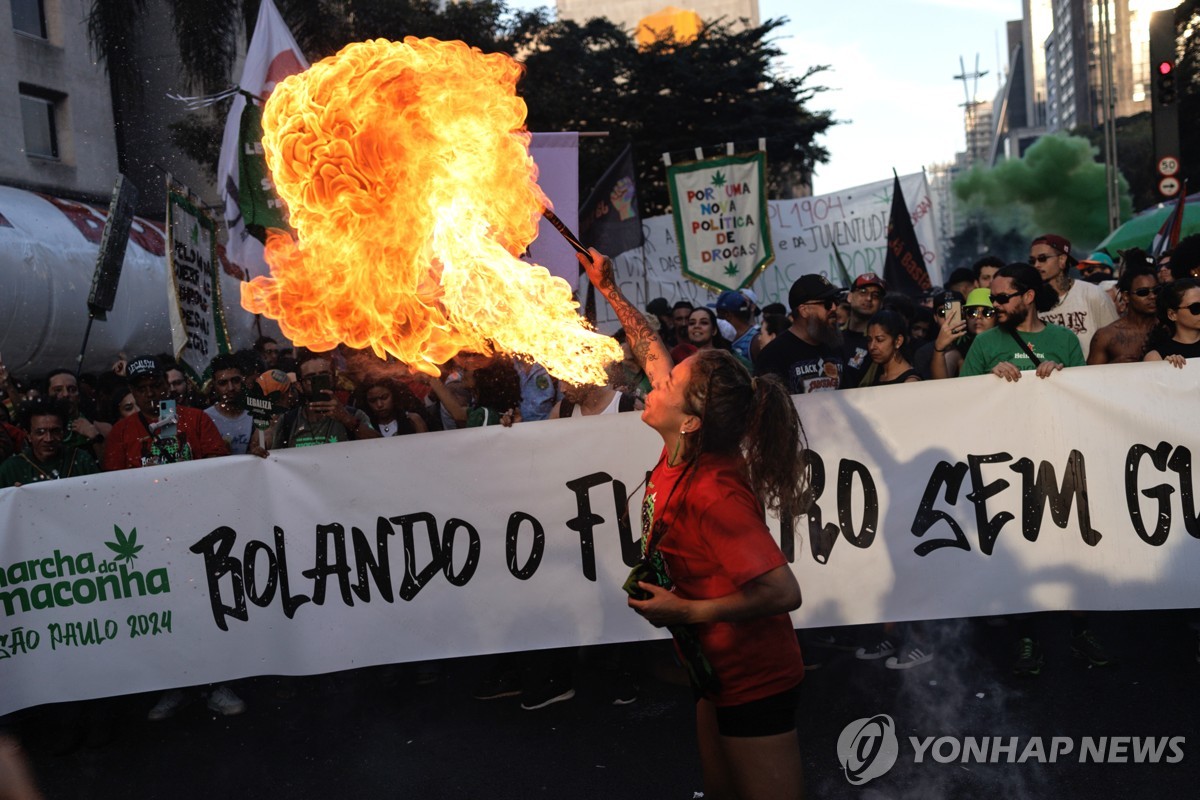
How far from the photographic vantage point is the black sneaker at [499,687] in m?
5.67

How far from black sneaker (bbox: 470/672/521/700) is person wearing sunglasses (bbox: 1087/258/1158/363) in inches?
130

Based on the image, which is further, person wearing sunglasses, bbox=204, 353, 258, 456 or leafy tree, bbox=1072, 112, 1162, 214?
leafy tree, bbox=1072, 112, 1162, 214

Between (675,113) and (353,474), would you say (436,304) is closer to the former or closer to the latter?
(353,474)

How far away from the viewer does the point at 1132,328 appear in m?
5.75

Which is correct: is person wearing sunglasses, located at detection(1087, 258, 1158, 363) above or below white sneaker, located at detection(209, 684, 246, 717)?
above

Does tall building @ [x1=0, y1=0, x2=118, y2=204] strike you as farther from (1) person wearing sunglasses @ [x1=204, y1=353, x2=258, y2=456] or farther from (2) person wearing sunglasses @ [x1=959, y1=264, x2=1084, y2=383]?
(2) person wearing sunglasses @ [x1=959, y1=264, x2=1084, y2=383]

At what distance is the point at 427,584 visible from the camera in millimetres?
5496

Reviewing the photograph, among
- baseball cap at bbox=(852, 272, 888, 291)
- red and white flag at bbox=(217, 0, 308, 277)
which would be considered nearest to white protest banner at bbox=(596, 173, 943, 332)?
red and white flag at bbox=(217, 0, 308, 277)

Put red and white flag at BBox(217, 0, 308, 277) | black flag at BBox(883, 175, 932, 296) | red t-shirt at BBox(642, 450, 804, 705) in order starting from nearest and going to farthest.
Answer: red t-shirt at BBox(642, 450, 804, 705)
red and white flag at BBox(217, 0, 308, 277)
black flag at BBox(883, 175, 932, 296)

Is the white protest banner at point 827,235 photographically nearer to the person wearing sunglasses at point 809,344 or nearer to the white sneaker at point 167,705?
the person wearing sunglasses at point 809,344

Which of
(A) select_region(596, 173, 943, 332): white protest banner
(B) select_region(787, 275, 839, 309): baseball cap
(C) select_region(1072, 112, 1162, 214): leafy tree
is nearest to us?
(B) select_region(787, 275, 839, 309): baseball cap

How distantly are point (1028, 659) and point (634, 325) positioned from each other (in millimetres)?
2684

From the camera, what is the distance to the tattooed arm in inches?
147

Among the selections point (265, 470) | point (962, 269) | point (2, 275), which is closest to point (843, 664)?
point (265, 470)
